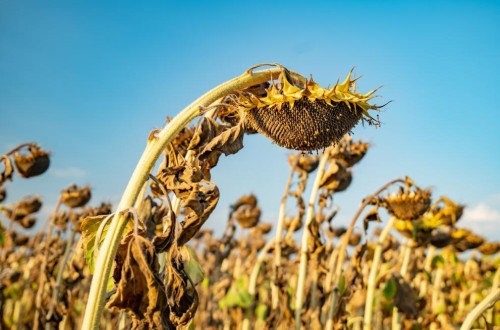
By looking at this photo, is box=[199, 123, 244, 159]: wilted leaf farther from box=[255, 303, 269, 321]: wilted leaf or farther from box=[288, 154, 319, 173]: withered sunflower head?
box=[255, 303, 269, 321]: wilted leaf

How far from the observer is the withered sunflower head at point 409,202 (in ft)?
14.9

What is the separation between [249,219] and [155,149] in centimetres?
645

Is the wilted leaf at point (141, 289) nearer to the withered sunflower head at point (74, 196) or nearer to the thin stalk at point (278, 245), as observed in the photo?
the thin stalk at point (278, 245)

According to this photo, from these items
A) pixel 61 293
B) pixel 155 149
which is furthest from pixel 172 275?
pixel 61 293

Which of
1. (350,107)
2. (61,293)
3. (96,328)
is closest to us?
(96,328)

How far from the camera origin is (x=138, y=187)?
1942 millimetres

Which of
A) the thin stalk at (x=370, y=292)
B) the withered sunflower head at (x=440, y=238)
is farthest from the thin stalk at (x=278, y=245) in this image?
the withered sunflower head at (x=440, y=238)

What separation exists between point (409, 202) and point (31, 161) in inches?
161

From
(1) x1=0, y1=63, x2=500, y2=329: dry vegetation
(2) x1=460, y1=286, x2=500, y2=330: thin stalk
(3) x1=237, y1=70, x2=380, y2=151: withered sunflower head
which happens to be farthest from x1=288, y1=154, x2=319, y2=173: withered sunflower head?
(3) x1=237, y1=70, x2=380, y2=151: withered sunflower head

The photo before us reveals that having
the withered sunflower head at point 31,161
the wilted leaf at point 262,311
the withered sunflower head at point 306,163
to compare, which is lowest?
the wilted leaf at point 262,311

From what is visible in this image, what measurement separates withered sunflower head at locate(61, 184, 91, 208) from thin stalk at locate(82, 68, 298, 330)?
16.9 ft

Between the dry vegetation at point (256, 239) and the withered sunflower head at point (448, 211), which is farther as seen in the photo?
the withered sunflower head at point (448, 211)

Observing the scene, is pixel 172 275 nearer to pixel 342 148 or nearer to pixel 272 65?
pixel 272 65

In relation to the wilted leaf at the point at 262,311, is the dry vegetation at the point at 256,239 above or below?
above
